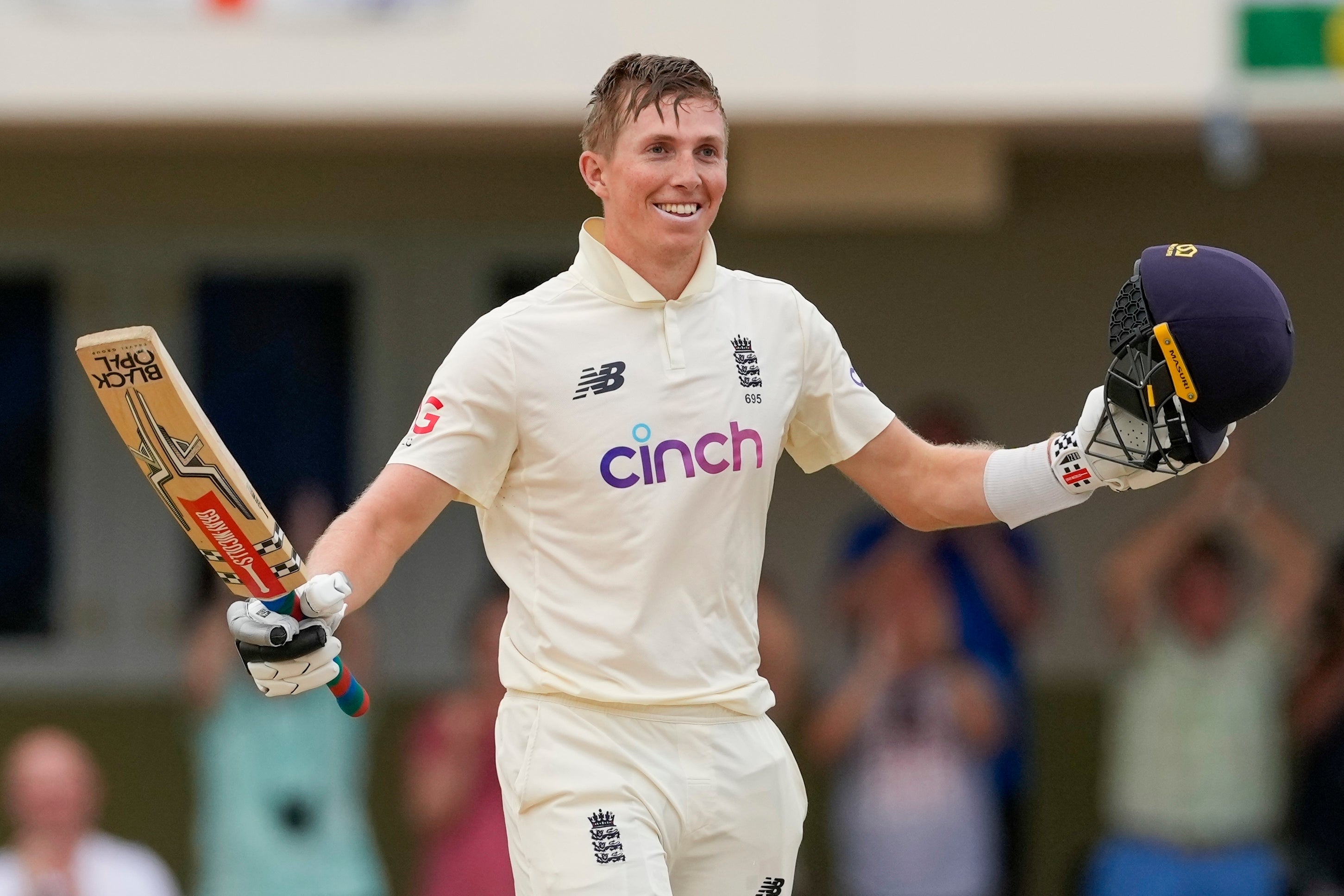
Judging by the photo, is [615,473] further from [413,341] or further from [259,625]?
[413,341]

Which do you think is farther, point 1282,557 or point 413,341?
point 413,341

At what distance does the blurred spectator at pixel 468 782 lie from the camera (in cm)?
694

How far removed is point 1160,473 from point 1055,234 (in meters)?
5.20

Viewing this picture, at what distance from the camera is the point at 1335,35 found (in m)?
6.59

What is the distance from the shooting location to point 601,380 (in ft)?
11.0

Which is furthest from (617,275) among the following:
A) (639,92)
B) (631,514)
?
(631,514)

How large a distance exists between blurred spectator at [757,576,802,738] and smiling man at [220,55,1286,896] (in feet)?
11.1

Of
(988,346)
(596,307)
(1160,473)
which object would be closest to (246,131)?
(988,346)

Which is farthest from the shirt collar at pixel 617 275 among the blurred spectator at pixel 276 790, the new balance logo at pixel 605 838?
the blurred spectator at pixel 276 790

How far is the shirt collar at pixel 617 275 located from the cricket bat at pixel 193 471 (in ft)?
2.22

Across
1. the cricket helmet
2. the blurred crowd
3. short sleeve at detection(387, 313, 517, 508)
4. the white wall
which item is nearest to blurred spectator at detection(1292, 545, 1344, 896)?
the blurred crowd

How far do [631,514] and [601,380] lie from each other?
8.9 inches

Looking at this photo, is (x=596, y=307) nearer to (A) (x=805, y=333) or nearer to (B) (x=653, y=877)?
(A) (x=805, y=333)

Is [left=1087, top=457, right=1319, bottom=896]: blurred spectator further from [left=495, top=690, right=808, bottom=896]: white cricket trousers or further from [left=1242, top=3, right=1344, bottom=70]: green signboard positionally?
[left=495, top=690, right=808, bottom=896]: white cricket trousers
